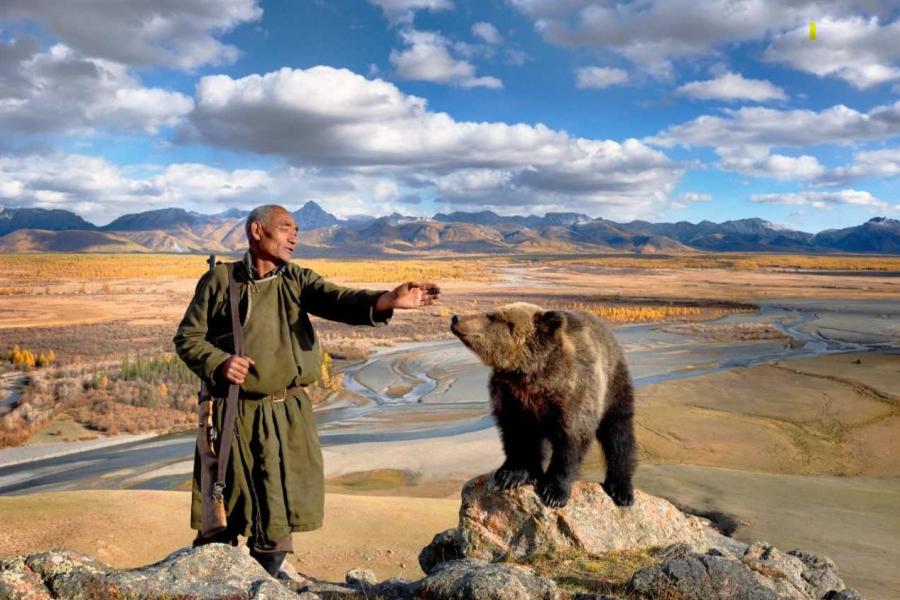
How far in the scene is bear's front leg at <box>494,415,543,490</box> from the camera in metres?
5.64

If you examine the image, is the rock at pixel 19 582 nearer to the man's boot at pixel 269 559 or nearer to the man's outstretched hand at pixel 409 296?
the man's boot at pixel 269 559

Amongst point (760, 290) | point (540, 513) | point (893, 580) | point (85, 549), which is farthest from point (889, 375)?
point (760, 290)

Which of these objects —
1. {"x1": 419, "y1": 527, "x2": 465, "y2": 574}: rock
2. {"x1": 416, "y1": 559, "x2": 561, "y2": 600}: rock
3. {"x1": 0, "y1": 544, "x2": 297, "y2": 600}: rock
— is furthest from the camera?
{"x1": 419, "y1": 527, "x2": 465, "y2": 574}: rock

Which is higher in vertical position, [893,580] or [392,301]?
[392,301]

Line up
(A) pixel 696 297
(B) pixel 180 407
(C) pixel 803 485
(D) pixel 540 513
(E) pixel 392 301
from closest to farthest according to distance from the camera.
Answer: (E) pixel 392 301 → (D) pixel 540 513 → (C) pixel 803 485 → (B) pixel 180 407 → (A) pixel 696 297

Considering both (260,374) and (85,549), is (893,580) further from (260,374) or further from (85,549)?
(85,549)

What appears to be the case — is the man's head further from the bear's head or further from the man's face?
the bear's head

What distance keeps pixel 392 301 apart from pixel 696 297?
203 feet

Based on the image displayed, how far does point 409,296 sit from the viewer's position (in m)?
4.33

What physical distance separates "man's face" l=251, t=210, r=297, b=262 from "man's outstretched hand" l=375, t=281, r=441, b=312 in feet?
2.55

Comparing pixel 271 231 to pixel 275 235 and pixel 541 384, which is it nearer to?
pixel 275 235

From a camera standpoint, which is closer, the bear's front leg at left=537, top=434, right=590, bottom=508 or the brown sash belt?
the brown sash belt

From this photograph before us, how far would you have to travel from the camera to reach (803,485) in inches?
552

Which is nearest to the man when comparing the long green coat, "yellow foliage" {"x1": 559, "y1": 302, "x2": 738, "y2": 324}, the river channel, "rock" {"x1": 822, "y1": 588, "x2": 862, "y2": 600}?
the long green coat
